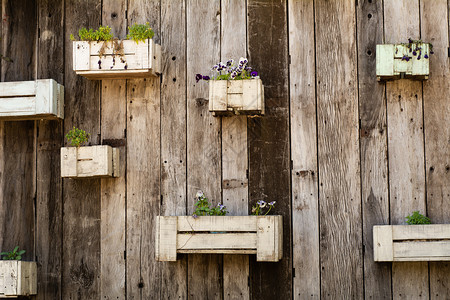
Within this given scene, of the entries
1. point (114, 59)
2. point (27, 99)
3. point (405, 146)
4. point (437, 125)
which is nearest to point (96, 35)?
point (114, 59)

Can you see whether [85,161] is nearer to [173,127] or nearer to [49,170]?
[49,170]

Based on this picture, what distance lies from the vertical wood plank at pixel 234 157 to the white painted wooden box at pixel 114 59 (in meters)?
0.46

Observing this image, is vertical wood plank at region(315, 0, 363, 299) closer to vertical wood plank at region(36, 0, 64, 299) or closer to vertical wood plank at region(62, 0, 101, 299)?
vertical wood plank at region(62, 0, 101, 299)

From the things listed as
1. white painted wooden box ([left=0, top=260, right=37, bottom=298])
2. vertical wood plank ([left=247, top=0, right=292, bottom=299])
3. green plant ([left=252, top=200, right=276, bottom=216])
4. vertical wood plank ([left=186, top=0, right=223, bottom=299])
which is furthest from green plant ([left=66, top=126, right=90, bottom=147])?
green plant ([left=252, top=200, right=276, bottom=216])

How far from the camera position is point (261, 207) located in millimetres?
3482

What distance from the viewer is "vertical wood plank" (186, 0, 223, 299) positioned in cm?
358

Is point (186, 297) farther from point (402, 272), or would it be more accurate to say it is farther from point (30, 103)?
point (30, 103)

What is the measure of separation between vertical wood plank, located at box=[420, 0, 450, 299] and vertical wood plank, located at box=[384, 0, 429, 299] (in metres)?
0.04

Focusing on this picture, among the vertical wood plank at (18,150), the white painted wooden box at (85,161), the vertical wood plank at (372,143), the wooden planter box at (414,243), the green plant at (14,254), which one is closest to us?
the wooden planter box at (414,243)

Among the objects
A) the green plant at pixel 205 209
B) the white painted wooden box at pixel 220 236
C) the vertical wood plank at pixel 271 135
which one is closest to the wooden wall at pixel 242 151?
the vertical wood plank at pixel 271 135

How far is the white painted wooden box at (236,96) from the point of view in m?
3.43

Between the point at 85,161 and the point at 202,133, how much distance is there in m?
0.70

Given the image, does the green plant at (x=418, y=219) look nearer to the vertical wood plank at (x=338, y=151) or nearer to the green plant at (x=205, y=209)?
the vertical wood plank at (x=338, y=151)

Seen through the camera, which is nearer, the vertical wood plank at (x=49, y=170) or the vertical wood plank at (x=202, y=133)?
the vertical wood plank at (x=202, y=133)
